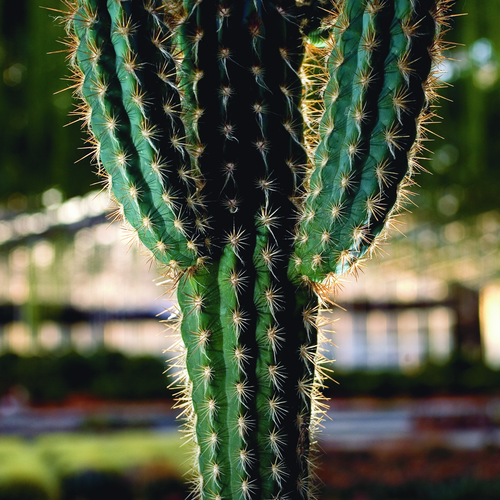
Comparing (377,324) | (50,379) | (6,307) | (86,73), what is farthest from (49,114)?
(377,324)

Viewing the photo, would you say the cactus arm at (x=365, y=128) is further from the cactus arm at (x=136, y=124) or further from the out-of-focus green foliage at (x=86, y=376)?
the out-of-focus green foliage at (x=86, y=376)

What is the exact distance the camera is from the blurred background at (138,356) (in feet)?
16.9

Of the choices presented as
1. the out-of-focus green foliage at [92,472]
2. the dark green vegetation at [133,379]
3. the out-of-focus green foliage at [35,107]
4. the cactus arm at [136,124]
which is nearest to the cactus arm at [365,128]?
the cactus arm at [136,124]

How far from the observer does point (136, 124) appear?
1.48 metres

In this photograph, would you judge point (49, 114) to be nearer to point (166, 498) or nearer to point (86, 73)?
point (166, 498)

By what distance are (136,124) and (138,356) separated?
13134mm

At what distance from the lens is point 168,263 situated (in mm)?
1570

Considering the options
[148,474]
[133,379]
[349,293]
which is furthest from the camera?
[349,293]

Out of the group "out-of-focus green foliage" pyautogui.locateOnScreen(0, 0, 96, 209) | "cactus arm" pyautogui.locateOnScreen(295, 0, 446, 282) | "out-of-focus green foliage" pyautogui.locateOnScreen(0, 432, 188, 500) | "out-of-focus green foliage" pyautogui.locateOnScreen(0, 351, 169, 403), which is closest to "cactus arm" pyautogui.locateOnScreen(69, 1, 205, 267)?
"cactus arm" pyautogui.locateOnScreen(295, 0, 446, 282)

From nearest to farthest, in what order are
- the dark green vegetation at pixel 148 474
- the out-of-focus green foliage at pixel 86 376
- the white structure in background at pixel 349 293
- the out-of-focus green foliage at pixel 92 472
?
the out-of-focus green foliage at pixel 92 472 → the dark green vegetation at pixel 148 474 → the out-of-focus green foliage at pixel 86 376 → the white structure in background at pixel 349 293

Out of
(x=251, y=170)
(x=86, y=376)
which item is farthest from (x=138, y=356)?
(x=251, y=170)

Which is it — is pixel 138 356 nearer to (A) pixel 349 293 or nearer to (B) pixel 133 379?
(B) pixel 133 379

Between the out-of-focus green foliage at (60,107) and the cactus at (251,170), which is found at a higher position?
the out-of-focus green foliage at (60,107)

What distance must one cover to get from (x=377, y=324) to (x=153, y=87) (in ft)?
83.6
